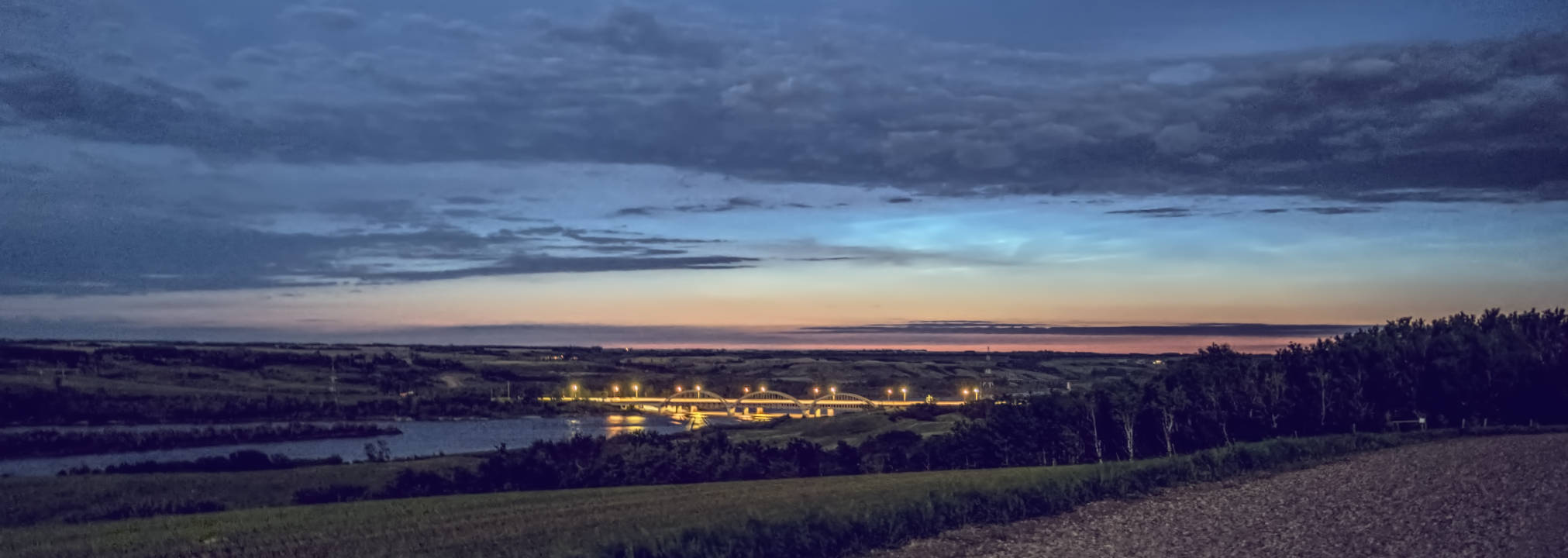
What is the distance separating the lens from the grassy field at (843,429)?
62625 mm

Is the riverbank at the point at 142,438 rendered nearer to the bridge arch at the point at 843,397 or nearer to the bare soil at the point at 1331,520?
the bridge arch at the point at 843,397

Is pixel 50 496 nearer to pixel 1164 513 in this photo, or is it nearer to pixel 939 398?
pixel 1164 513

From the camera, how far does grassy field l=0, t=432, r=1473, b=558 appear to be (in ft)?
46.5

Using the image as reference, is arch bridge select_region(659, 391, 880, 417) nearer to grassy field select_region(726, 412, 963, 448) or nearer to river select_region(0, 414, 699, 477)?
river select_region(0, 414, 699, 477)

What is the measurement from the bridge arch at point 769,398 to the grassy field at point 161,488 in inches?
2874

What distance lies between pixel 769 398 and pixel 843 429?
74647mm

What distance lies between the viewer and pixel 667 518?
2197 cm

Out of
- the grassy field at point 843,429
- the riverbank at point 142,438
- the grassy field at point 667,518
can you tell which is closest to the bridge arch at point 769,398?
the grassy field at point 843,429

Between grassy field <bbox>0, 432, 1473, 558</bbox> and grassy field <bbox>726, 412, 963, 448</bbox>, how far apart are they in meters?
30.3

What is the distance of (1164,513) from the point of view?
611 inches

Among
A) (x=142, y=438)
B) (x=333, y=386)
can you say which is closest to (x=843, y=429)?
(x=142, y=438)

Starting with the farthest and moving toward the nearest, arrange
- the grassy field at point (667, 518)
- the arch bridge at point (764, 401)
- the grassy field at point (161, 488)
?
the arch bridge at point (764, 401)
the grassy field at point (161, 488)
the grassy field at point (667, 518)

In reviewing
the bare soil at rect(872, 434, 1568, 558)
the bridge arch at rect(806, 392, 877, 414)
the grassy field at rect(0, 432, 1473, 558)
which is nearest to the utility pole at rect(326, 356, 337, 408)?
the bridge arch at rect(806, 392, 877, 414)

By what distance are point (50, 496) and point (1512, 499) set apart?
41307mm
